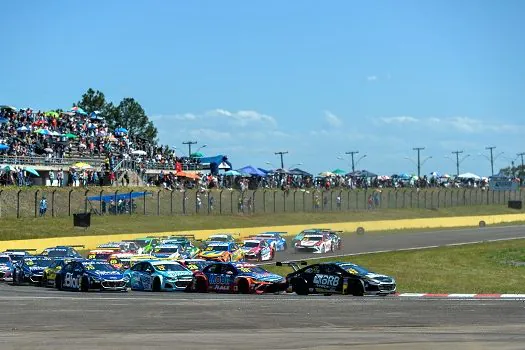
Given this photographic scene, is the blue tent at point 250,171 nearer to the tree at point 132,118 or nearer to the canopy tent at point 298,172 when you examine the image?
the canopy tent at point 298,172

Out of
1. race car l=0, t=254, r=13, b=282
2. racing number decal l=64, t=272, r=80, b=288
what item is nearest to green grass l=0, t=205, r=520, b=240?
race car l=0, t=254, r=13, b=282

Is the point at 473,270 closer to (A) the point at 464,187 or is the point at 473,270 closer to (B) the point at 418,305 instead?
(B) the point at 418,305

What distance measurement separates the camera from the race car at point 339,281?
32.1 m

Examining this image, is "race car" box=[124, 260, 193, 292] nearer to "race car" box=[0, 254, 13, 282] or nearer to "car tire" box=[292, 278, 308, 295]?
"car tire" box=[292, 278, 308, 295]

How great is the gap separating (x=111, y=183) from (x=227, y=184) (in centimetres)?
1342

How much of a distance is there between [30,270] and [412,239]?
37204 millimetres

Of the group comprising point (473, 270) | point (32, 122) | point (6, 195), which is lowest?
point (473, 270)

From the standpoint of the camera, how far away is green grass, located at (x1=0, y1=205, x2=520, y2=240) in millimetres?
59000

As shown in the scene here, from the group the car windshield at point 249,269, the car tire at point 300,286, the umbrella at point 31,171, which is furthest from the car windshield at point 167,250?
the umbrella at point 31,171

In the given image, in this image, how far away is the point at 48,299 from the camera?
30.0 meters

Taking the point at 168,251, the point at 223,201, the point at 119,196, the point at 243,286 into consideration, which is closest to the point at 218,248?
the point at 168,251

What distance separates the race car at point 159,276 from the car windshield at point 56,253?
878 centimetres

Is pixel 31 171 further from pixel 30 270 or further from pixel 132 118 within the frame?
pixel 132 118

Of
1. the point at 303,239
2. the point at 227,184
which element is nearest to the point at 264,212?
the point at 227,184
